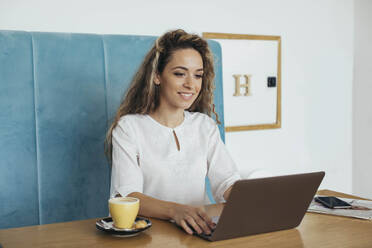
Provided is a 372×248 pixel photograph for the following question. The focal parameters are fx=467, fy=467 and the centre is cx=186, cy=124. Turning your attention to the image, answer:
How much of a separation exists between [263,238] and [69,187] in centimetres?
110

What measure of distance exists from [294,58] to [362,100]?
665 mm

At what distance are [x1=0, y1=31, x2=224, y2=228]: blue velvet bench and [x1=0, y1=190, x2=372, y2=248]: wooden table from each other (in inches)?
30.3

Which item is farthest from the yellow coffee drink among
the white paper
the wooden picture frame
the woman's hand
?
the wooden picture frame

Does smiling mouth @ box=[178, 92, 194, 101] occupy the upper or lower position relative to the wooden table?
upper

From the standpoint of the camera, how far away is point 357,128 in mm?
3439

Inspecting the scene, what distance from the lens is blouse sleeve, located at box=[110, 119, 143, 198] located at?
1.53 metres

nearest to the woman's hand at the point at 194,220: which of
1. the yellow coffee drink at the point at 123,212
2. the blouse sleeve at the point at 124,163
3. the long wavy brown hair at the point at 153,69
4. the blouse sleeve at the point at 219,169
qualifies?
the yellow coffee drink at the point at 123,212

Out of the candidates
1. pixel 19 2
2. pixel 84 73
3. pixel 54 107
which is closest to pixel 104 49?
pixel 84 73

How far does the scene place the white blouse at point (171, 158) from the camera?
1.68 metres

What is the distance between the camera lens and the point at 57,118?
1920 millimetres

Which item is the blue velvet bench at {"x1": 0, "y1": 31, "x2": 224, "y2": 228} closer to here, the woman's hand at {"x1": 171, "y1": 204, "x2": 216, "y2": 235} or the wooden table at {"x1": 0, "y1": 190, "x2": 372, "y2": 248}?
the wooden table at {"x1": 0, "y1": 190, "x2": 372, "y2": 248}

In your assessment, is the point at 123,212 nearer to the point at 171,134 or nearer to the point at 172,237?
the point at 172,237

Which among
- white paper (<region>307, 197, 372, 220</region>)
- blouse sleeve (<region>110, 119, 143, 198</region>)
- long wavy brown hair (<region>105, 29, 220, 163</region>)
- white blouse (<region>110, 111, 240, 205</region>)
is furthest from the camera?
long wavy brown hair (<region>105, 29, 220, 163</region>)

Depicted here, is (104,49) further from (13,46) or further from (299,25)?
(299,25)
